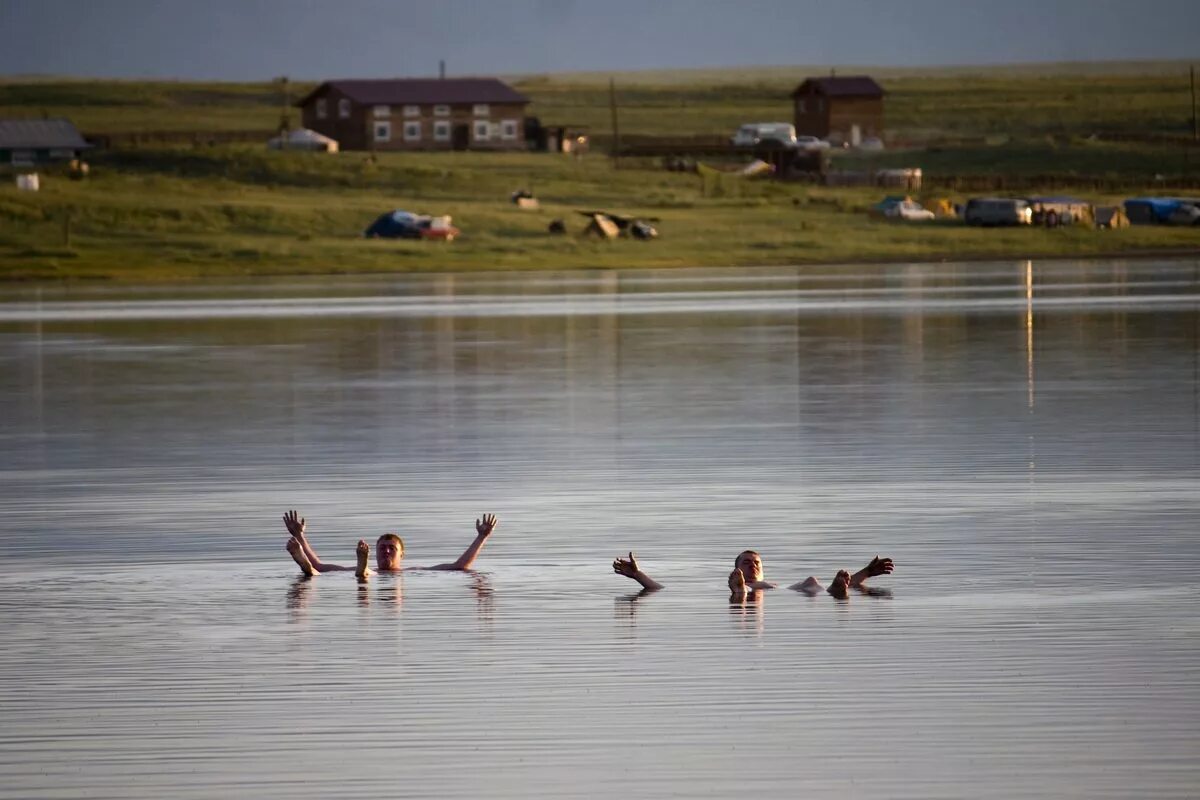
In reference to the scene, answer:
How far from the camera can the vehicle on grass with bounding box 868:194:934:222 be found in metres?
106

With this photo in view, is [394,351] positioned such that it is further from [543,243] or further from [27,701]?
[543,243]

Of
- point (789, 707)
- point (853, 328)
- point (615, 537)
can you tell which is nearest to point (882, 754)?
point (789, 707)

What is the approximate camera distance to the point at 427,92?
18538 centimetres

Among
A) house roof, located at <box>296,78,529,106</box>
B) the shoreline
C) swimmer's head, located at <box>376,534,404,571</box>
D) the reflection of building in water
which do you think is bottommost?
swimmer's head, located at <box>376,534,404,571</box>

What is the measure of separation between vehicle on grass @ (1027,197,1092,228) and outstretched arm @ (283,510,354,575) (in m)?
90.3

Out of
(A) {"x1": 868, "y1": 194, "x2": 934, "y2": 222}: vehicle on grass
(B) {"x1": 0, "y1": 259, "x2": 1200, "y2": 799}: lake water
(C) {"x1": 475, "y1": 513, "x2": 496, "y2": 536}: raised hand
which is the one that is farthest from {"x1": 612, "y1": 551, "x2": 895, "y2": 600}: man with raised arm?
(A) {"x1": 868, "y1": 194, "x2": 934, "y2": 222}: vehicle on grass

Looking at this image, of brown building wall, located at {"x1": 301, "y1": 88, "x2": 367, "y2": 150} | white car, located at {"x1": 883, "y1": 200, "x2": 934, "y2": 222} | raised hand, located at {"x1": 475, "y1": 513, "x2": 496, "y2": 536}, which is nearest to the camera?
raised hand, located at {"x1": 475, "y1": 513, "x2": 496, "y2": 536}

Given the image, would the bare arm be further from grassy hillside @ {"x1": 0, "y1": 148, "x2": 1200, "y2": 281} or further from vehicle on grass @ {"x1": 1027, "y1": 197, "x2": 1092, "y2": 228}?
vehicle on grass @ {"x1": 1027, "y1": 197, "x2": 1092, "y2": 228}

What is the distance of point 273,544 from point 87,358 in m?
25.4

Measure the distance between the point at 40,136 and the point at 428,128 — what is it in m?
29.9

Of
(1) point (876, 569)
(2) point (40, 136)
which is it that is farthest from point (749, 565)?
(2) point (40, 136)

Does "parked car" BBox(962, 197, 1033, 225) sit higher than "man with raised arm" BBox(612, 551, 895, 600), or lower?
higher

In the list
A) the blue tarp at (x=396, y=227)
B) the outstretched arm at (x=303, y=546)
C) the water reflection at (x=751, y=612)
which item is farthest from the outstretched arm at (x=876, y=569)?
the blue tarp at (x=396, y=227)

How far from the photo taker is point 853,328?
47531 millimetres
